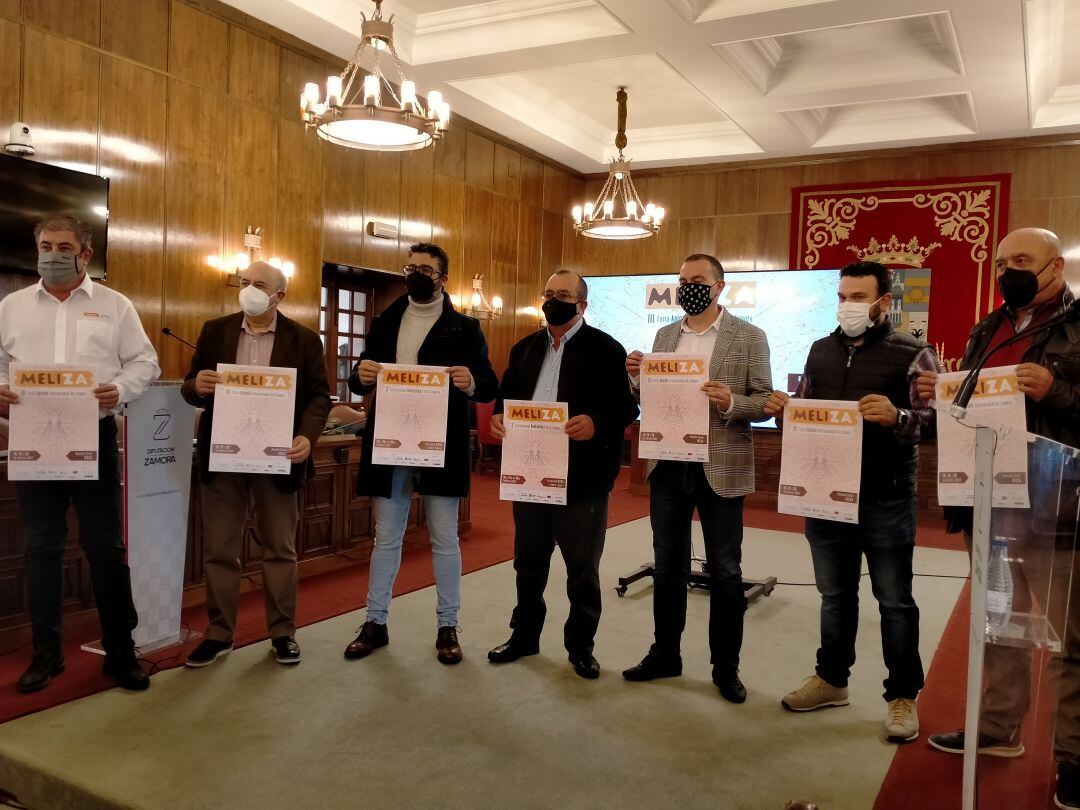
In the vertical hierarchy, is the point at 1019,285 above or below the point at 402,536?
above

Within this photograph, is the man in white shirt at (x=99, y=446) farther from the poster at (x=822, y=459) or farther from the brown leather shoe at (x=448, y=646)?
the poster at (x=822, y=459)

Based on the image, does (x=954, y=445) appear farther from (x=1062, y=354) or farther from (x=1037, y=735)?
(x=1037, y=735)

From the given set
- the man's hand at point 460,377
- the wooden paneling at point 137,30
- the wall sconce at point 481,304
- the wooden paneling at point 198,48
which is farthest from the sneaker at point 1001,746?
the wall sconce at point 481,304

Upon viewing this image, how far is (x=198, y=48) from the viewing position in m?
5.79

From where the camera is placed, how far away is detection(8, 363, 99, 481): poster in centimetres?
262

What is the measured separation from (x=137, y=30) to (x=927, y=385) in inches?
211

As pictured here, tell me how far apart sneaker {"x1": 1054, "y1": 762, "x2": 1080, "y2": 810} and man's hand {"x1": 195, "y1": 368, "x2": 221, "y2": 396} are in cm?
260

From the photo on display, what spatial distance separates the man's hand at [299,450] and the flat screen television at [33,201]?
110 inches

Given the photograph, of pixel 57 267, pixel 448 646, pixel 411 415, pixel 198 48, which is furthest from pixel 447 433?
pixel 198 48

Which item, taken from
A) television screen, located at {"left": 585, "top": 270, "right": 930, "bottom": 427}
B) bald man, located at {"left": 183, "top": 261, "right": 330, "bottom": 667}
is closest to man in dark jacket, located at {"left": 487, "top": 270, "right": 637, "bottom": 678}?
bald man, located at {"left": 183, "top": 261, "right": 330, "bottom": 667}

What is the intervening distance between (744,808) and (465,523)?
142 inches

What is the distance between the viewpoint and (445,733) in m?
2.53

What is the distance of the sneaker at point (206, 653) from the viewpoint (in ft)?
9.77

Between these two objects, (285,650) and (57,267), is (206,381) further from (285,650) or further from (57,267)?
(285,650)
